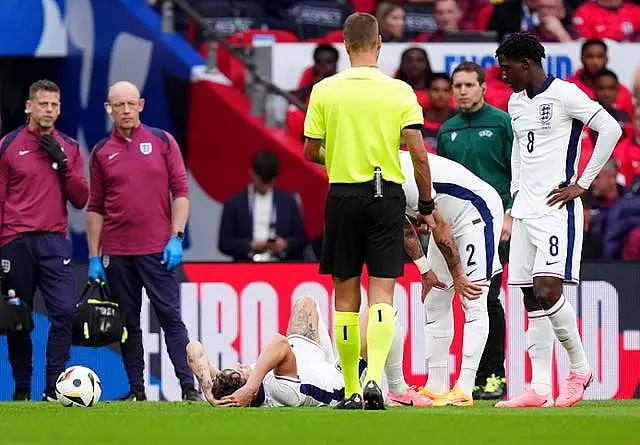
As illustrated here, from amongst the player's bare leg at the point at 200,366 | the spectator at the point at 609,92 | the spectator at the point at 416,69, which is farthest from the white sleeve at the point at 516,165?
the spectator at the point at 609,92

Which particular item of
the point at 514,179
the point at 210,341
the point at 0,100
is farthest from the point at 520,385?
the point at 0,100

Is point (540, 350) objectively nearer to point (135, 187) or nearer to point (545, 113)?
point (545, 113)

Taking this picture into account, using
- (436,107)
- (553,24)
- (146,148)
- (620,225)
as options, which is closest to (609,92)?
(553,24)

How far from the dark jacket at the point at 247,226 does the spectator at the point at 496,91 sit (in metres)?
2.34

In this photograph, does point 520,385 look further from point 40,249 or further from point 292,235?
point 40,249

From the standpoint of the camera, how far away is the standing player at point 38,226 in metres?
13.5

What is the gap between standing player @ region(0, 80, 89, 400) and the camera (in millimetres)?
Result: 13477

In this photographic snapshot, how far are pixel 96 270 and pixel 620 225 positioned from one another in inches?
190

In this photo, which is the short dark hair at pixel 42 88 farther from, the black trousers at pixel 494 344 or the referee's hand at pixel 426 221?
the black trousers at pixel 494 344

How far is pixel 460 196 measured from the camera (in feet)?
39.5

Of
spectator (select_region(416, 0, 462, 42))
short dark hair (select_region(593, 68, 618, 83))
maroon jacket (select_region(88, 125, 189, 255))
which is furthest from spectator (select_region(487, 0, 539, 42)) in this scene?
maroon jacket (select_region(88, 125, 189, 255))

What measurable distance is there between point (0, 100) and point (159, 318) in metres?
7.06

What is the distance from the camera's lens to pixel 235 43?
61.9ft

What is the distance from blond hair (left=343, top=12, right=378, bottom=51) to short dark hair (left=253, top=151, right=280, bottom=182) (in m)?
5.83
